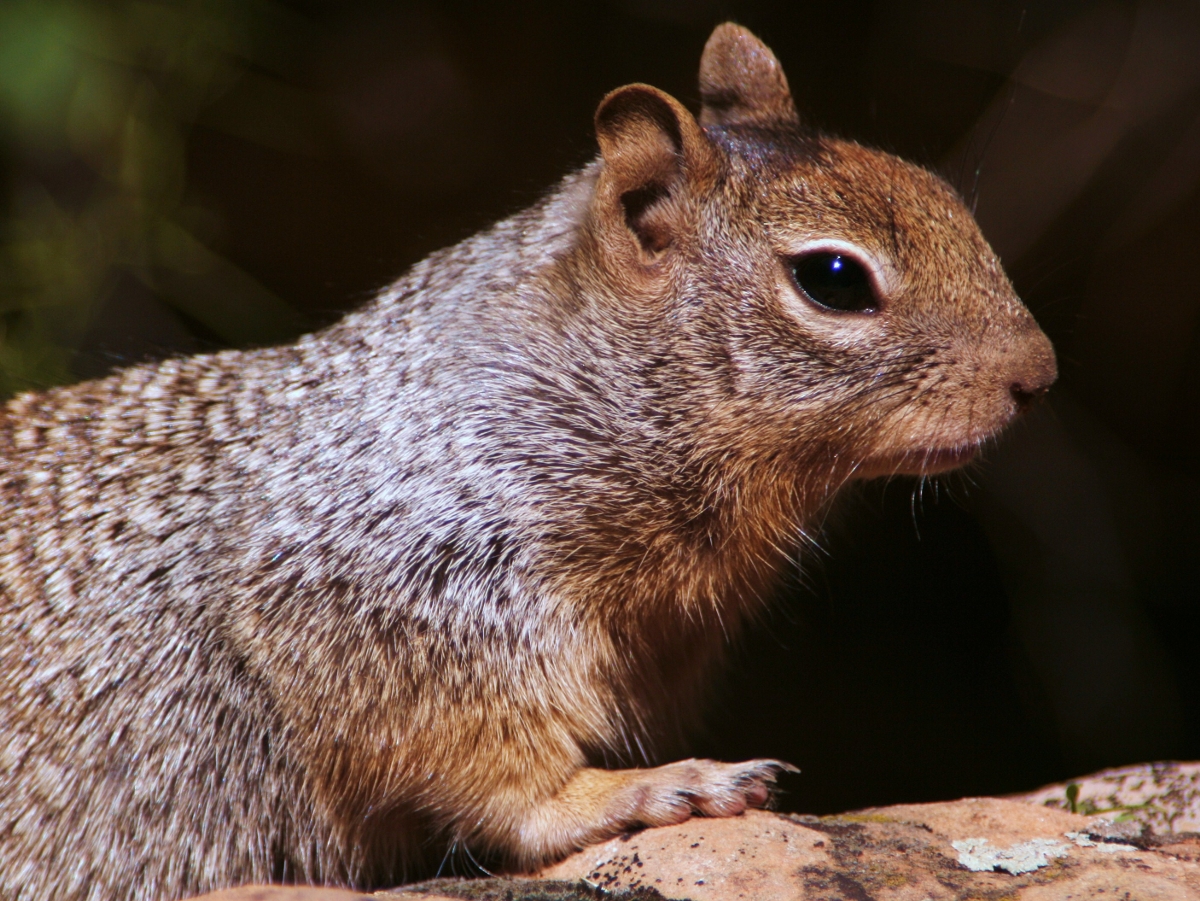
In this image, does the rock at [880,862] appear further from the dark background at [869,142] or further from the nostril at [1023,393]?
the dark background at [869,142]

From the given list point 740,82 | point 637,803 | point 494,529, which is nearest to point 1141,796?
point 637,803

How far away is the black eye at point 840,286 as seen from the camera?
2.75 meters

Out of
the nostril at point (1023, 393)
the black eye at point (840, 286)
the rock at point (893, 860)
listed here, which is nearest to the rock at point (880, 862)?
the rock at point (893, 860)

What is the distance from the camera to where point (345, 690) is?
2611mm

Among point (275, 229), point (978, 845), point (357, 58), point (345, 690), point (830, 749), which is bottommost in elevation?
point (830, 749)

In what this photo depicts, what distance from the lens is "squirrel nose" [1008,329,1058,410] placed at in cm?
271

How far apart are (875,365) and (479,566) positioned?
111 centimetres

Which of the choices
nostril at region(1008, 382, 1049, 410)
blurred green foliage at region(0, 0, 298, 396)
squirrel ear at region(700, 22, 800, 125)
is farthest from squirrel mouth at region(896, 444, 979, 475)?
blurred green foliage at region(0, 0, 298, 396)

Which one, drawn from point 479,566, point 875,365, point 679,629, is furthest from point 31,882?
point 875,365

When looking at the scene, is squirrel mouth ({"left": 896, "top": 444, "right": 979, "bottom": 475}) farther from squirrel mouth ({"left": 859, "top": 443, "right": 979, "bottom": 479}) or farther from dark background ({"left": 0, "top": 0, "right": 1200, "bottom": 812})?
dark background ({"left": 0, "top": 0, "right": 1200, "bottom": 812})

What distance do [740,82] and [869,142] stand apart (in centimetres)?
51

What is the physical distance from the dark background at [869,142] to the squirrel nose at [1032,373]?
4.22 feet

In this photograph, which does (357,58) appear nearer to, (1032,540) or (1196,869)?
(1032,540)

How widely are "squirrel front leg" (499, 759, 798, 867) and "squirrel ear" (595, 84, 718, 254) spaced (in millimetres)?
1363
